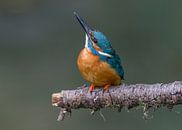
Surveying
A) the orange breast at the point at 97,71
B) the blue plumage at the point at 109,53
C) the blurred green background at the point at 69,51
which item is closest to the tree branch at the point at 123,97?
the orange breast at the point at 97,71

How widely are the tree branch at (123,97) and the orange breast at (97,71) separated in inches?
6.5

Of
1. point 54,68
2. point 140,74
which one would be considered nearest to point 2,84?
point 54,68

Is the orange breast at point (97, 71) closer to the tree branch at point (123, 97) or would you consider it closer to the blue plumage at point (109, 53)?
the blue plumage at point (109, 53)

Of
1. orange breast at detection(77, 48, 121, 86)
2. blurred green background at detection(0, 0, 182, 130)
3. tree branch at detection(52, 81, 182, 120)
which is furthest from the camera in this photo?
blurred green background at detection(0, 0, 182, 130)

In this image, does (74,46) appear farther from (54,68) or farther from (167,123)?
(167,123)

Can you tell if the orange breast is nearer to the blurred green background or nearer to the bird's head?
the bird's head

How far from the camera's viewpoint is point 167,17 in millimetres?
12336

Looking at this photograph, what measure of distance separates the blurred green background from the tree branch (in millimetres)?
3986

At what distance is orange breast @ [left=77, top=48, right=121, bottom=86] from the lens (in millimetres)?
5566

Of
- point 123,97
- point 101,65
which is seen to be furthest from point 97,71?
point 123,97

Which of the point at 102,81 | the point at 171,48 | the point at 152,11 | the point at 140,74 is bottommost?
the point at 102,81

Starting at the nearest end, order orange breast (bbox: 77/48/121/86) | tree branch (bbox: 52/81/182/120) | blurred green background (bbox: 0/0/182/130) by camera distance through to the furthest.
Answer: tree branch (bbox: 52/81/182/120) < orange breast (bbox: 77/48/121/86) < blurred green background (bbox: 0/0/182/130)

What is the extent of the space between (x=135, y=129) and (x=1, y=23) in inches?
213

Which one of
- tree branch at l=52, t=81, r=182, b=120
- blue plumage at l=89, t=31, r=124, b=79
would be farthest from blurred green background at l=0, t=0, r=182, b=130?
tree branch at l=52, t=81, r=182, b=120
